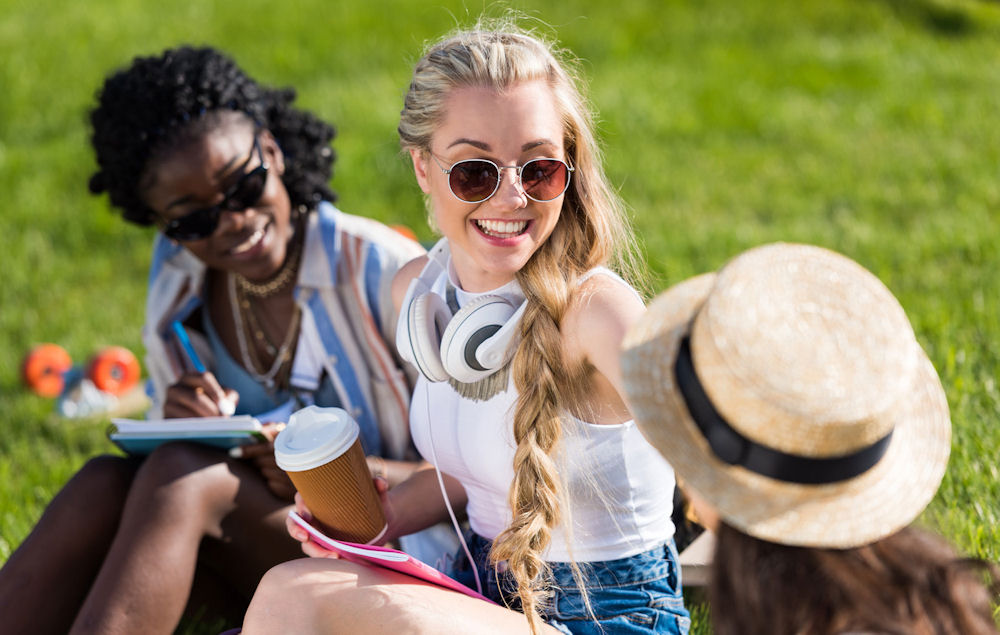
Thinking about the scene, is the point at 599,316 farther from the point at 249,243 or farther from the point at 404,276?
the point at 249,243

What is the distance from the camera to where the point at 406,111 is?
238 centimetres

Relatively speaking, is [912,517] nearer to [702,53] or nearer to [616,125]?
[616,125]

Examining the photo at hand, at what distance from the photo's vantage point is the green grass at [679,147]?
14.3ft

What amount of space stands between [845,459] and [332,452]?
1.06 m

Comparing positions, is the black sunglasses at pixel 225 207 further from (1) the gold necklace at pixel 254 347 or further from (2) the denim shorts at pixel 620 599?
(2) the denim shorts at pixel 620 599

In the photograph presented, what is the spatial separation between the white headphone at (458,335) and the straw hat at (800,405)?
1.96ft

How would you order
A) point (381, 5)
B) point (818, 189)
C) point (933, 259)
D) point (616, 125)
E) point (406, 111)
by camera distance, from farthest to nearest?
1. point (381, 5)
2. point (616, 125)
3. point (818, 189)
4. point (933, 259)
5. point (406, 111)

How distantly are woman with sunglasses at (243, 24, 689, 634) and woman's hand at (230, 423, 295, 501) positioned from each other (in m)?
0.50

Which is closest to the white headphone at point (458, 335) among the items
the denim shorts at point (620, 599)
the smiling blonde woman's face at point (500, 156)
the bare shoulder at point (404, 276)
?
the smiling blonde woman's face at point (500, 156)

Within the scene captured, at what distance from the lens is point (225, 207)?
304cm

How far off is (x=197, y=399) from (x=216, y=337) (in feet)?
1.44

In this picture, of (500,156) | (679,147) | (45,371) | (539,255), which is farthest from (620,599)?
(679,147)

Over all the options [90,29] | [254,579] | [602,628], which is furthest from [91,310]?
[602,628]

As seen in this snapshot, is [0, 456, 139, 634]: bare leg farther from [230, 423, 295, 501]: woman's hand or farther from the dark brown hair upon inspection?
the dark brown hair
